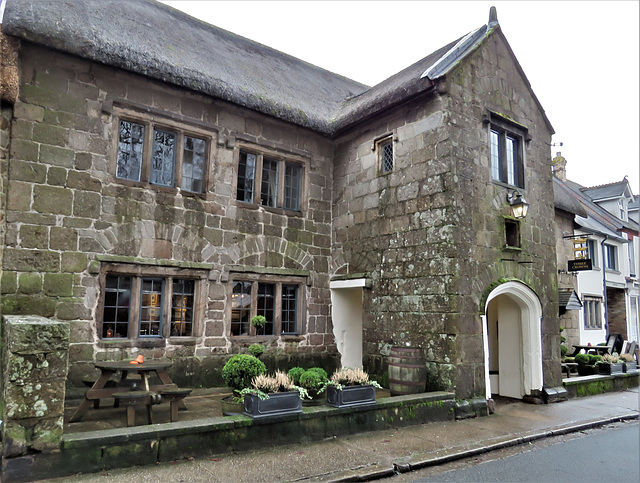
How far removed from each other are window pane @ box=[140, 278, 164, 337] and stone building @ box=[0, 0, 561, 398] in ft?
0.10

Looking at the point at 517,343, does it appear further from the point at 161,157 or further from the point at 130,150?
the point at 130,150

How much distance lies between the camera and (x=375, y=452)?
6.27 m

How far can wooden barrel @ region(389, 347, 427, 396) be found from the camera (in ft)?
28.0

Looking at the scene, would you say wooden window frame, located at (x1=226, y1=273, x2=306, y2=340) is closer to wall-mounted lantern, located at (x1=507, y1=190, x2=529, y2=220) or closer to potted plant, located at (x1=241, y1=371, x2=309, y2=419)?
potted plant, located at (x1=241, y1=371, x2=309, y2=419)

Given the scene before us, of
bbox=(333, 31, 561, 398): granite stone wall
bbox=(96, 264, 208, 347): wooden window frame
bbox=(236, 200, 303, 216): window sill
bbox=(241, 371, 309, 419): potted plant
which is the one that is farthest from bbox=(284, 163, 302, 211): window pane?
bbox=(241, 371, 309, 419): potted plant

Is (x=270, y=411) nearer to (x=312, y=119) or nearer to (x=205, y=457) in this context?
(x=205, y=457)

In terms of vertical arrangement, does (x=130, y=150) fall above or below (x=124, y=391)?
above

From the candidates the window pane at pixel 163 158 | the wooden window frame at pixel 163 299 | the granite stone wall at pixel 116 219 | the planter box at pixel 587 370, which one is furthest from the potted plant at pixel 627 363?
the window pane at pixel 163 158

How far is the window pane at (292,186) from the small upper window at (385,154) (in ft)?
6.68

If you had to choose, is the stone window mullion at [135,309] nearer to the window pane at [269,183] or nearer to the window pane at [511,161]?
the window pane at [269,183]

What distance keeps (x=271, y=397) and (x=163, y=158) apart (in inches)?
214

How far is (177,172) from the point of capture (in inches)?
370

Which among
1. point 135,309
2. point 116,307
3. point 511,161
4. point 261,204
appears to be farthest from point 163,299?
point 511,161

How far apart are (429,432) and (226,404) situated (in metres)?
3.23
